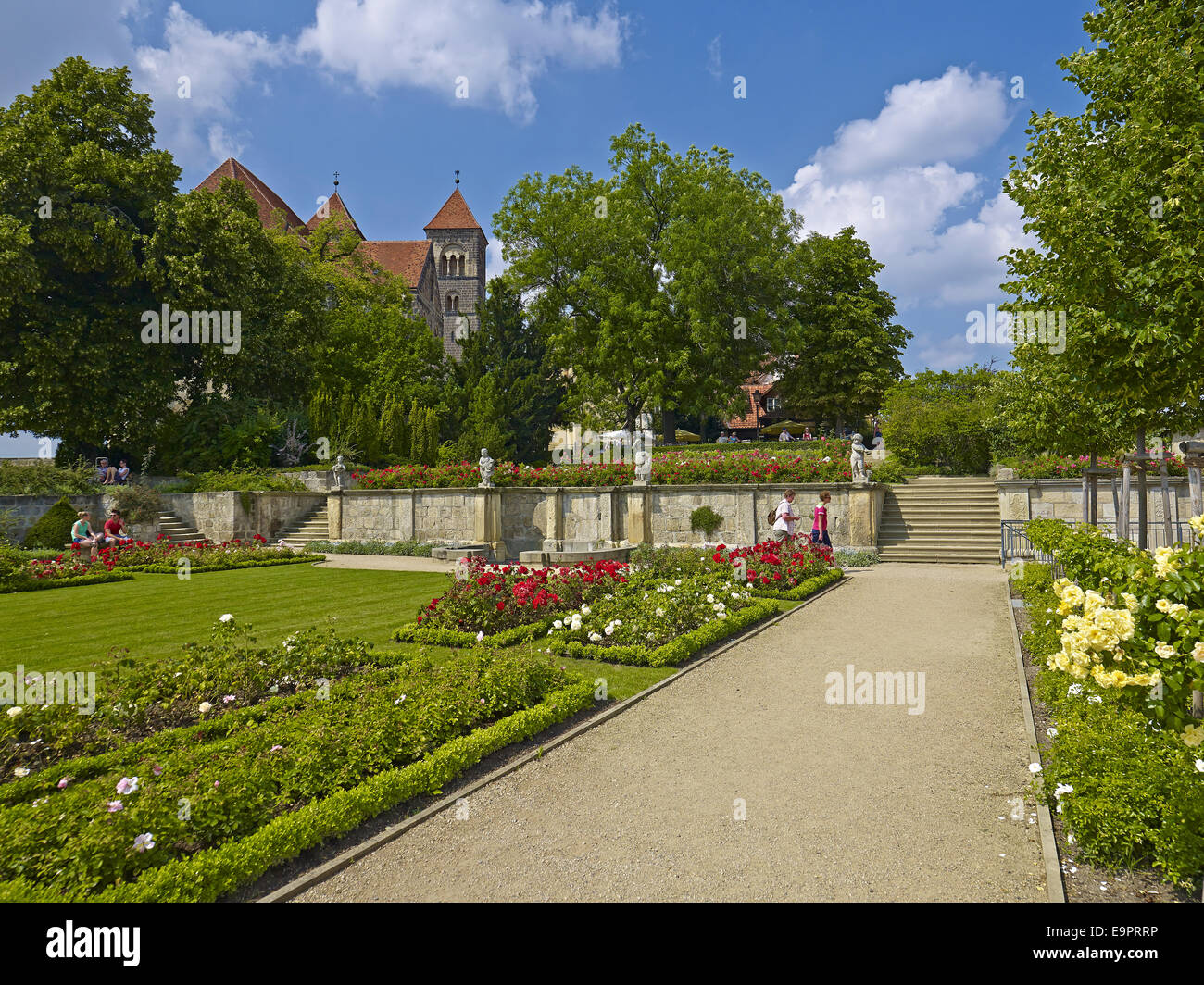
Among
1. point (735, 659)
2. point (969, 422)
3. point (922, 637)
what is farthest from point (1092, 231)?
point (969, 422)

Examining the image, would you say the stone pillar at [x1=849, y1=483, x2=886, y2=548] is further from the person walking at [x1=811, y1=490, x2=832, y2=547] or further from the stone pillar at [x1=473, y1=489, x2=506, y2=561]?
the stone pillar at [x1=473, y1=489, x2=506, y2=561]

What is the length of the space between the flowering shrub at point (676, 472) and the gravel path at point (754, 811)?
11.6 metres

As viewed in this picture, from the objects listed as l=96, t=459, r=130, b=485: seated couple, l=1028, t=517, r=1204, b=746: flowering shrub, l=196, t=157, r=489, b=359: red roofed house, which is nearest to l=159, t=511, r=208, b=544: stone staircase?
l=96, t=459, r=130, b=485: seated couple

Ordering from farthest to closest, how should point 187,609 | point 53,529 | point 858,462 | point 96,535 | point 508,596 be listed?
point 53,529 < point 96,535 < point 858,462 < point 187,609 < point 508,596

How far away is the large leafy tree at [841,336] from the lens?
40.1 meters

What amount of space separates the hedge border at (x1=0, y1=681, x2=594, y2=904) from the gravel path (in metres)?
0.31

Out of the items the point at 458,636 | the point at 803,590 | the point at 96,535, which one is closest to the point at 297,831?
the point at 458,636

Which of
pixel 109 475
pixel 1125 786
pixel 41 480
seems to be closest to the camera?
pixel 1125 786

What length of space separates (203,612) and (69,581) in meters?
5.81

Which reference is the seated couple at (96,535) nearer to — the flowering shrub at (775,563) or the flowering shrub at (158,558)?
the flowering shrub at (158,558)

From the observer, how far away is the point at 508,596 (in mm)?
9875

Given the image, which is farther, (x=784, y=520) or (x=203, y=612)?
(x=784, y=520)

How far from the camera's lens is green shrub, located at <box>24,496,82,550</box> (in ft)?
64.0

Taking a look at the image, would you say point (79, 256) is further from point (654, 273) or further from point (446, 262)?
point (446, 262)
